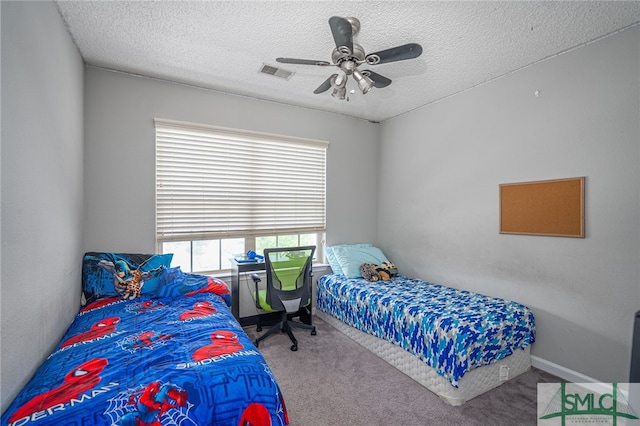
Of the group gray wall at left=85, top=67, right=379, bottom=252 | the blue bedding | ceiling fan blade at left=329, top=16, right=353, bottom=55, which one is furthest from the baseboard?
gray wall at left=85, top=67, right=379, bottom=252

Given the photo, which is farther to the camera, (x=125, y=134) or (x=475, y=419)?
(x=125, y=134)

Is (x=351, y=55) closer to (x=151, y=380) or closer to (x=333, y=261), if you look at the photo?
(x=151, y=380)

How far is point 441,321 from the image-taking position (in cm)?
222

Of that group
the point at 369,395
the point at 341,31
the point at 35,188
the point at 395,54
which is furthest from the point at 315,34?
the point at 369,395

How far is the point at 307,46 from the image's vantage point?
2361mm

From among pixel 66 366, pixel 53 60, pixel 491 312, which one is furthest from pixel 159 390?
pixel 491 312

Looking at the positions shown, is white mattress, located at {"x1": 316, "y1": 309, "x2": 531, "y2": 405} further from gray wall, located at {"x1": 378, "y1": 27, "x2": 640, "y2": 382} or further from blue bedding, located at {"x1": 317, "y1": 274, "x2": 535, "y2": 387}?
gray wall, located at {"x1": 378, "y1": 27, "x2": 640, "y2": 382}

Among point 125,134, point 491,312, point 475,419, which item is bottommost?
point 475,419

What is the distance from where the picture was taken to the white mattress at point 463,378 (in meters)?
2.09

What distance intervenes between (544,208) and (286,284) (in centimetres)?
250

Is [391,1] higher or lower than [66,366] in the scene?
higher

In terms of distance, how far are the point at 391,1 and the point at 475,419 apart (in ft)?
9.21

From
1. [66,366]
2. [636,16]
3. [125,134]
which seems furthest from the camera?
[125,134]

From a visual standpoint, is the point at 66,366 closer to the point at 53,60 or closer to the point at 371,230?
the point at 53,60
